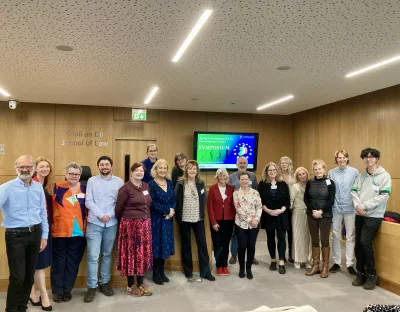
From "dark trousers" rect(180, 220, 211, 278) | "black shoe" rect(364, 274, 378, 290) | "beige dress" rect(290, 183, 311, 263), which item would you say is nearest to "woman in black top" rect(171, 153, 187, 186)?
"dark trousers" rect(180, 220, 211, 278)

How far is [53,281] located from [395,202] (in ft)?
17.4

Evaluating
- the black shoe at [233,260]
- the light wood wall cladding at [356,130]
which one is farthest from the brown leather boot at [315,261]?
the light wood wall cladding at [356,130]

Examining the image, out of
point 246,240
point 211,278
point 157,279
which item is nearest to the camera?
point 157,279

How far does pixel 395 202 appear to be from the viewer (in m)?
5.86

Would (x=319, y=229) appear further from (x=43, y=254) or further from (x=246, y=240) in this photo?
(x=43, y=254)

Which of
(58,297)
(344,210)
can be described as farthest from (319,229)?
(58,297)

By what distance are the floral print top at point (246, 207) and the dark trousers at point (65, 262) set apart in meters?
1.89

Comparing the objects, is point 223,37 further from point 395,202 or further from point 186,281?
point 395,202

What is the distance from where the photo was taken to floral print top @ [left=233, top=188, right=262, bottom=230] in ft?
14.5

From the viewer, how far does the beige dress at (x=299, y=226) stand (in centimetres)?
483

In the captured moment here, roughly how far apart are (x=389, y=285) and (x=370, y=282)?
8.0 inches

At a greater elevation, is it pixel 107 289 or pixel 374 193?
pixel 374 193

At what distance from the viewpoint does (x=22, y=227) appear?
3.06 meters

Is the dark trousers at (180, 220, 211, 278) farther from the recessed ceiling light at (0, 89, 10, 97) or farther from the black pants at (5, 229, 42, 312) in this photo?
the recessed ceiling light at (0, 89, 10, 97)
